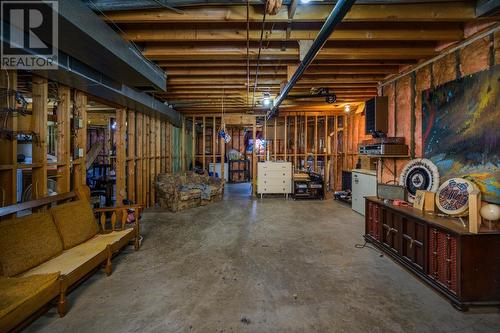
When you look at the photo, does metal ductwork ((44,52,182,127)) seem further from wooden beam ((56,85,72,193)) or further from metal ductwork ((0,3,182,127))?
wooden beam ((56,85,72,193))

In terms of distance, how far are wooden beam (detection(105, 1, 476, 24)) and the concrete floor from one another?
2762mm

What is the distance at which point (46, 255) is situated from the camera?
86.3 inches

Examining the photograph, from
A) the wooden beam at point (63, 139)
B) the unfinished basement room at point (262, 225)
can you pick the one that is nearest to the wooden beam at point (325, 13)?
the unfinished basement room at point (262, 225)

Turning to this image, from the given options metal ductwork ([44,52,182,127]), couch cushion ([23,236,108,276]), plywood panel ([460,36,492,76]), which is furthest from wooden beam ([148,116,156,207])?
plywood panel ([460,36,492,76])

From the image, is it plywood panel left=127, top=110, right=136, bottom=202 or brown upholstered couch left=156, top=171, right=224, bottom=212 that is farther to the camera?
brown upholstered couch left=156, top=171, right=224, bottom=212

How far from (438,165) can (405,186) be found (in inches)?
18.9

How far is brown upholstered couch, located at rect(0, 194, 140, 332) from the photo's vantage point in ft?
5.22

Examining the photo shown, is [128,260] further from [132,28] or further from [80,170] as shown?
[132,28]

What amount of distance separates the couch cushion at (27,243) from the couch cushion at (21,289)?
18 cm

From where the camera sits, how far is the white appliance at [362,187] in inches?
190

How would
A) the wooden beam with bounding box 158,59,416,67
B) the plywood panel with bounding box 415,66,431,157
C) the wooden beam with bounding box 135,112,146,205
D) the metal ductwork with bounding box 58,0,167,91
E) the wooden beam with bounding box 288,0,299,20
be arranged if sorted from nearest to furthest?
the metal ductwork with bounding box 58,0,167,91
the wooden beam with bounding box 288,0,299,20
the plywood panel with bounding box 415,66,431,157
the wooden beam with bounding box 158,59,416,67
the wooden beam with bounding box 135,112,146,205

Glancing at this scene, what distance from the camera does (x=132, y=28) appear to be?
273 cm

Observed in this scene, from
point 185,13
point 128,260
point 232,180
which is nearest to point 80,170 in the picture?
point 128,260

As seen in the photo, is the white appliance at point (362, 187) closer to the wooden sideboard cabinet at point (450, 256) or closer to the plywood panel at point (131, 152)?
the wooden sideboard cabinet at point (450, 256)
